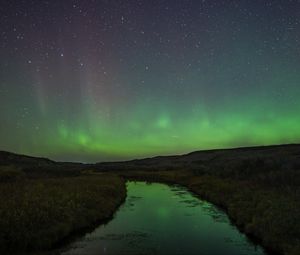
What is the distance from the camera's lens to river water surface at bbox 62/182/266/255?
21.2 metres

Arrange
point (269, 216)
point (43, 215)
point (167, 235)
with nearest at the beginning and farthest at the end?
point (43, 215)
point (269, 216)
point (167, 235)

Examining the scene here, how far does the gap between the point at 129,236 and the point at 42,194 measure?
1059 cm

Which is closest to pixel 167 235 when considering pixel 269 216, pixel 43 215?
pixel 269 216

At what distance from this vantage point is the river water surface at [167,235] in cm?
2125

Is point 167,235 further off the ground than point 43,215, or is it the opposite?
point 43,215

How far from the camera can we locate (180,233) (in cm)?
2594

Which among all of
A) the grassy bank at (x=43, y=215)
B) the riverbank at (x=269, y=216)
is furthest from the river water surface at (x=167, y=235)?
the grassy bank at (x=43, y=215)

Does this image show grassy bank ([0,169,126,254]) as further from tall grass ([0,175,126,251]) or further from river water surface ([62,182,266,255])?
river water surface ([62,182,266,255])

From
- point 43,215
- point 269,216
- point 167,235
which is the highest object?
point 43,215

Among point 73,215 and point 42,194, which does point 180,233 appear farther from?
point 42,194

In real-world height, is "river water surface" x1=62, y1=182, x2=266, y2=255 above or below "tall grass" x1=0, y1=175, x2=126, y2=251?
below

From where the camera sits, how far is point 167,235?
25.2m

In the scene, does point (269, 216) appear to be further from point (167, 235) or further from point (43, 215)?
point (43, 215)

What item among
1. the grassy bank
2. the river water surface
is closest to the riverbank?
the river water surface
